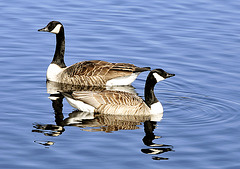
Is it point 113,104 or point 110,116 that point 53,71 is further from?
point 110,116

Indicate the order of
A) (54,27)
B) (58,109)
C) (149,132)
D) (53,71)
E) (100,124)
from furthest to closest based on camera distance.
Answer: (54,27)
(53,71)
(58,109)
(100,124)
(149,132)

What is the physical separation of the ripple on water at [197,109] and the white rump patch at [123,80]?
4.95 ft

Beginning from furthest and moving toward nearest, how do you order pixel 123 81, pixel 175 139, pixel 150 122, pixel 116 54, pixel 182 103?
pixel 116 54, pixel 123 81, pixel 182 103, pixel 150 122, pixel 175 139

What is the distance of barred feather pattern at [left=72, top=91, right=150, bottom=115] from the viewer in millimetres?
16062

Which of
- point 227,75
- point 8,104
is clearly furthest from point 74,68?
point 227,75

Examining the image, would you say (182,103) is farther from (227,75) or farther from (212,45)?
(212,45)

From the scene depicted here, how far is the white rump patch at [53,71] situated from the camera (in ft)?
64.5

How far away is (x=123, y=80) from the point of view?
19.4 metres

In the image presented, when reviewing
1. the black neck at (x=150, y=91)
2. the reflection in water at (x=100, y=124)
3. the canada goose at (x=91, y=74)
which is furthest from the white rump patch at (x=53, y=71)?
the black neck at (x=150, y=91)

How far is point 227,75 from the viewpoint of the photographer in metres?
19.5

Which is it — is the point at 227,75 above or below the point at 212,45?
below

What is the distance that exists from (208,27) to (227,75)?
6.28 meters

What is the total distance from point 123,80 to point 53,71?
249 centimetres

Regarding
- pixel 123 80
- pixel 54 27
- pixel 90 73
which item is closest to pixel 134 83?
pixel 123 80
